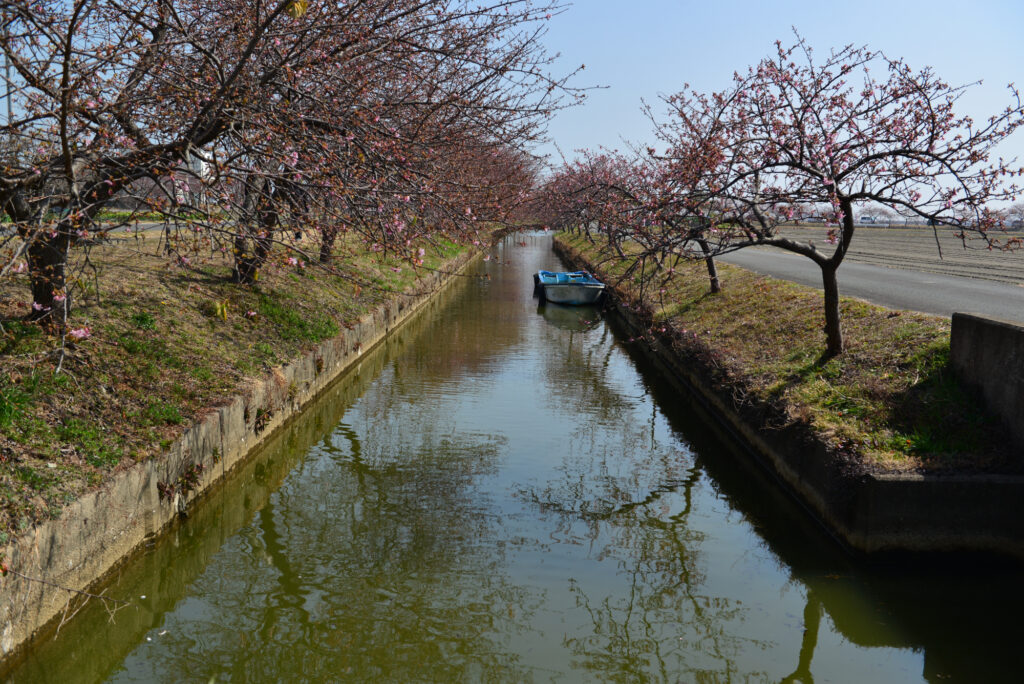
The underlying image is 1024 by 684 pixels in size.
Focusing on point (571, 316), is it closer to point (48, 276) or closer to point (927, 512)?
point (927, 512)

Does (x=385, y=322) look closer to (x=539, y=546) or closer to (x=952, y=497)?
(x=539, y=546)

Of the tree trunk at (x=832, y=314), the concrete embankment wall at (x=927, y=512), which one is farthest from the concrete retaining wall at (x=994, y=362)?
the tree trunk at (x=832, y=314)

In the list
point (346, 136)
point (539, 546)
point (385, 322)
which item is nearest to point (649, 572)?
point (539, 546)

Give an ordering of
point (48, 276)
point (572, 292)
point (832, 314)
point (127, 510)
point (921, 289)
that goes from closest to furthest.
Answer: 1. point (127, 510)
2. point (48, 276)
3. point (832, 314)
4. point (921, 289)
5. point (572, 292)

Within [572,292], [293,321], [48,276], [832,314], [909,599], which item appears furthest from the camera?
[572,292]

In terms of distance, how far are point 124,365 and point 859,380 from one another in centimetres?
892

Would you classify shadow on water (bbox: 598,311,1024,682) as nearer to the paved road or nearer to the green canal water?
the green canal water

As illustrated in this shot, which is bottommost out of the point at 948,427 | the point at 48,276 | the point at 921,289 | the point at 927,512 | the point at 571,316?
the point at 927,512

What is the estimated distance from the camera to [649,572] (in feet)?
26.7

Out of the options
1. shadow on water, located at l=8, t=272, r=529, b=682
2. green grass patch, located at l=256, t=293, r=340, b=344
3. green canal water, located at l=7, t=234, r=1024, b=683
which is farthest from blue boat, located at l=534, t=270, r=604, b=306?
shadow on water, located at l=8, t=272, r=529, b=682

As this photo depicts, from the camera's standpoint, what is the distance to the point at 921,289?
61.3ft

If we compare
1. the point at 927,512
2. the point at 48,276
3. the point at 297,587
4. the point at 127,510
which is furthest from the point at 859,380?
the point at 48,276

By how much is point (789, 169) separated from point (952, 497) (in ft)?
18.6

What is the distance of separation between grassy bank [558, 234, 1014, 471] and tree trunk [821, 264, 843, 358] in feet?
0.65
